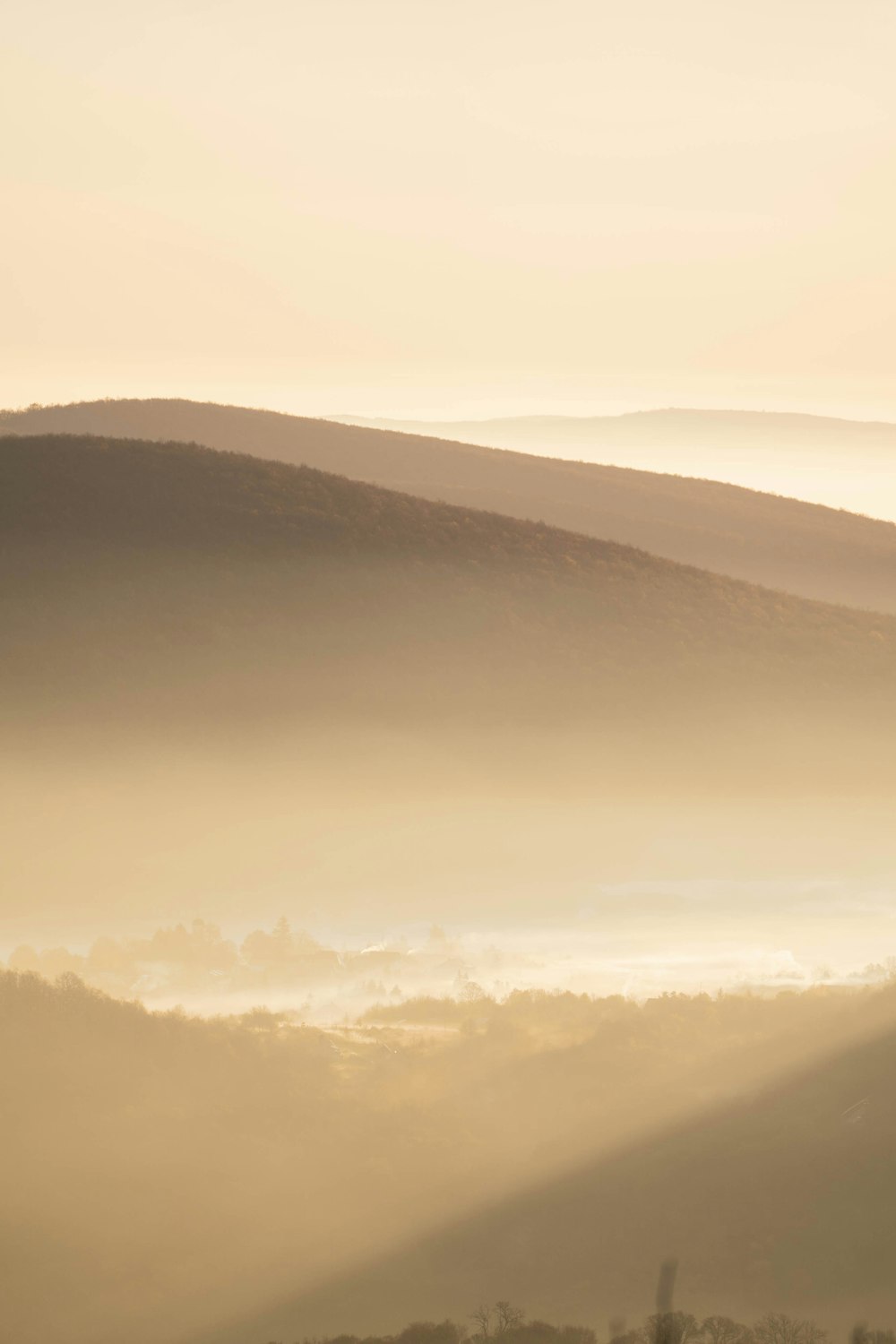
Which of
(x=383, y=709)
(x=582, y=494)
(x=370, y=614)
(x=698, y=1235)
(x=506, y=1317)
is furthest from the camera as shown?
(x=582, y=494)

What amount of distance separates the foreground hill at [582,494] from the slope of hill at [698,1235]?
74.3 metres

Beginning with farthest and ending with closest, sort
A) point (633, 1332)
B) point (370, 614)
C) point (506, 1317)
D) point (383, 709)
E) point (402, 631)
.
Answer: point (370, 614) < point (402, 631) < point (383, 709) < point (506, 1317) < point (633, 1332)

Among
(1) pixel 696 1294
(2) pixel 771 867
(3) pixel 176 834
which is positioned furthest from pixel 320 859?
(1) pixel 696 1294

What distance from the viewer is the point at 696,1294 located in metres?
17.4

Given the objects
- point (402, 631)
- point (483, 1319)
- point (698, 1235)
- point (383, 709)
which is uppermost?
point (402, 631)

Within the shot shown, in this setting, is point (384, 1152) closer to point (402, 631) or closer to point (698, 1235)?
point (698, 1235)

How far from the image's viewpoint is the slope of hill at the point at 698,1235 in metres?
17.1

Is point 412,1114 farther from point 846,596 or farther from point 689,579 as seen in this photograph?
point 846,596

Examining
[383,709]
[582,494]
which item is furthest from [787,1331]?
[582,494]

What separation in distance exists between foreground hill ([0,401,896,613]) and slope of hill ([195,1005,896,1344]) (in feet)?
244

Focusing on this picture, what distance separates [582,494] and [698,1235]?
106191 millimetres

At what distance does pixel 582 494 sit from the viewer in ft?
400

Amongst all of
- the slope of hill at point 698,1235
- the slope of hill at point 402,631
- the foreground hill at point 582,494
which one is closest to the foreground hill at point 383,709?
the slope of hill at point 402,631

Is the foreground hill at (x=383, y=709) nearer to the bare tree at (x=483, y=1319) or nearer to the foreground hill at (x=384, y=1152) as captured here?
the foreground hill at (x=384, y=1152)
